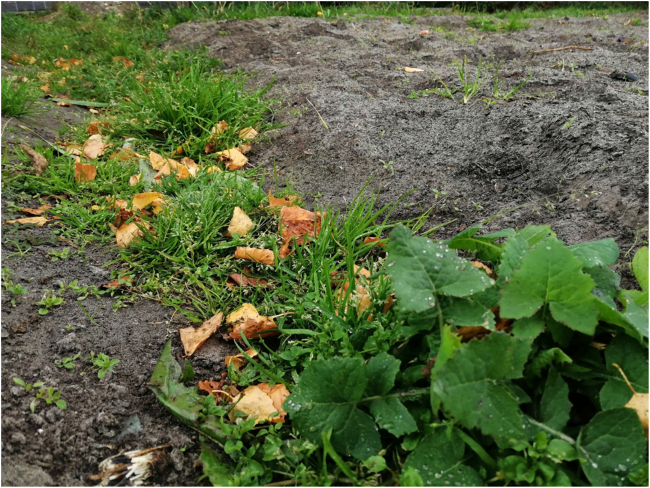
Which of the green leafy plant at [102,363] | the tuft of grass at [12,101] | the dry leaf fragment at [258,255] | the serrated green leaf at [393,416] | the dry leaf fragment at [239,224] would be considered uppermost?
the tuft of grass at [12,101]

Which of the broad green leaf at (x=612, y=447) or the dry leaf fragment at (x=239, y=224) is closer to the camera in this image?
the broad green leaf at (x=612, y=447)

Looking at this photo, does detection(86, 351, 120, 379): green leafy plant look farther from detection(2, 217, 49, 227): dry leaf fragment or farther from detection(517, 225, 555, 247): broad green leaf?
detection(517, 225, 555, 247): broad green leaf

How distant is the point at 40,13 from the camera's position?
566 centimetres

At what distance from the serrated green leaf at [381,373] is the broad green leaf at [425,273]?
0.54 ft

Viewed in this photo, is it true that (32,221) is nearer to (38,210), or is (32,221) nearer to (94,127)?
(38,210)

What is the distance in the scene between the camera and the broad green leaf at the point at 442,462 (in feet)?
3.55

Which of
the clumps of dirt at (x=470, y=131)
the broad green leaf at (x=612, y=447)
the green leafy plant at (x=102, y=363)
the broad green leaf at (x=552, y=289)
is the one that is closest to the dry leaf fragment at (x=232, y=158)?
the clumps of dirt at (x=470, y=131)

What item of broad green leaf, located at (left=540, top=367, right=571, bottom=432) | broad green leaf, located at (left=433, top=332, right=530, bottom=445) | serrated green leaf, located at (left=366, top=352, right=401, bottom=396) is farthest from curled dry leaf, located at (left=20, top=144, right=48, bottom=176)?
broad green leaf, located at (left=540, top=367, right=571, bottom=432)

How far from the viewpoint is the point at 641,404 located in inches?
43.8

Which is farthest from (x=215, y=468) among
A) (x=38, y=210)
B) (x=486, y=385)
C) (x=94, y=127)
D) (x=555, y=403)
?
(x=94, y=127)

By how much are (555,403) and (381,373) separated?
0.43 meters

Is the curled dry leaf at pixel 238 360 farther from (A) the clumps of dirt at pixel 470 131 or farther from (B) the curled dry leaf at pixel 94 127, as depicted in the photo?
(B) the curled dry leaf at pixel 94 127

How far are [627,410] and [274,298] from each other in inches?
46.5

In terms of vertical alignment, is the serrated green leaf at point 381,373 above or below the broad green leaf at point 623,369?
below
